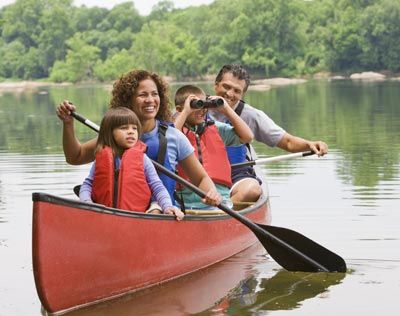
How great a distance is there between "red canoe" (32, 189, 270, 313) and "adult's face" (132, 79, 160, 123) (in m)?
0.76

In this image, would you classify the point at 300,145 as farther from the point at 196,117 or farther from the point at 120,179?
the point at 120,179

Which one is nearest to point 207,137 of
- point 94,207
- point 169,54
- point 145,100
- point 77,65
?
point 145,100

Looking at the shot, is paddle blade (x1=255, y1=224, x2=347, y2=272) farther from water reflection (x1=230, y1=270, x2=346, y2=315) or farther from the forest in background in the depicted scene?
the forest in background

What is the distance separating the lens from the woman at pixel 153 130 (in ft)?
23.4

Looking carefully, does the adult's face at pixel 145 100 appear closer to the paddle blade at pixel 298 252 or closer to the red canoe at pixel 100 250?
the red canoe at pixel 100 250

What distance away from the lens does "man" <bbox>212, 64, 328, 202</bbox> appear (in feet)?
28.2

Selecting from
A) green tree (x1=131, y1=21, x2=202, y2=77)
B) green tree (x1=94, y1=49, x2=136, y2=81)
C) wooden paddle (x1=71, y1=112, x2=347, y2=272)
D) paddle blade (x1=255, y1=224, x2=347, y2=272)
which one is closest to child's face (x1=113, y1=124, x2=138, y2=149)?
wooden paddle (x1=71, y1=112, x2=347, y2=272)

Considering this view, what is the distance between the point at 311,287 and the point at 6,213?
14.8 ft

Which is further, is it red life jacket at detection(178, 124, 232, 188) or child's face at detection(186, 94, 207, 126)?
red life jacket at detection(178, 124, 232, 188)

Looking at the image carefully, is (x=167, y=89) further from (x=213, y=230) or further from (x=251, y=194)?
(x=251, y=194)

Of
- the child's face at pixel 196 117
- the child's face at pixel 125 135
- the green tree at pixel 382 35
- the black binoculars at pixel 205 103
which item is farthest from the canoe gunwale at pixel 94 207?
the green tree at pixel 382 35

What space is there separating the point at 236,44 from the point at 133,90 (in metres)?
99.8

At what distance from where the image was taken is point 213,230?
7648mm

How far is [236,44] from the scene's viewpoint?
349 ft
